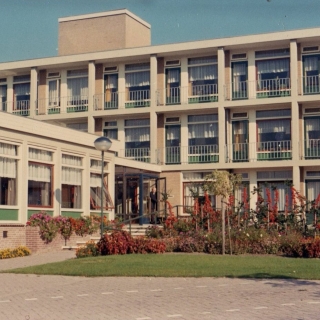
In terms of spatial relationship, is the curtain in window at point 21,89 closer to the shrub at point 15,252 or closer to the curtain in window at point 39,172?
the curtain in window at point 39,172

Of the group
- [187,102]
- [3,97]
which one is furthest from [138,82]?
[3,97]

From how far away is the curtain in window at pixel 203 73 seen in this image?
121 ft

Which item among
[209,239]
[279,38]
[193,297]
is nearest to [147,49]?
[279,38]

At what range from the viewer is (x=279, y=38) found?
3453cm

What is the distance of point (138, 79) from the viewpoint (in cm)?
3816

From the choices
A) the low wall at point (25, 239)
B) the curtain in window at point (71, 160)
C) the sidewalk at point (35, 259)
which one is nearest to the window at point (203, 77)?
the curtain in window at point (71, 160)

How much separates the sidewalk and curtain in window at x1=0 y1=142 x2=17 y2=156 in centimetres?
367

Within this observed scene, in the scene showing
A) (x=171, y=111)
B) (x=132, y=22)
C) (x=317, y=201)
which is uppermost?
(x=132, y=22)

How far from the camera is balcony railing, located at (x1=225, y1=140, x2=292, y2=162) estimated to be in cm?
3519

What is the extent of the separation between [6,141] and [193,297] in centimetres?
1292

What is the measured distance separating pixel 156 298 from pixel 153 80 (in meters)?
26.2

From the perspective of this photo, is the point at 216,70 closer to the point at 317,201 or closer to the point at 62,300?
the point at 317,201

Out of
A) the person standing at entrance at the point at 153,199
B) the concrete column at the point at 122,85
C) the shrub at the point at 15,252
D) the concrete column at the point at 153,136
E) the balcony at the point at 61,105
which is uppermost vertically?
the concrete column at the point at 122,85

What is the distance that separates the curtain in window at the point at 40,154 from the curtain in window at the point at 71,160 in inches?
38.0
